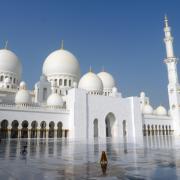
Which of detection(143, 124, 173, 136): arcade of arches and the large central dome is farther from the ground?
the large central dome

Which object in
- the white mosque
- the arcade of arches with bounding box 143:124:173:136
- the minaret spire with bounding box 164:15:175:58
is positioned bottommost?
the arcade of arches with bounding box 143:124:173:136

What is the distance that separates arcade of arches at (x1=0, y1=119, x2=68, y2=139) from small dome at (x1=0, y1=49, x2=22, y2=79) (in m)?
11.0

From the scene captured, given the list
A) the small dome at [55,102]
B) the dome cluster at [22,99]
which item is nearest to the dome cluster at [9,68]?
the dome cluster at [22,99]

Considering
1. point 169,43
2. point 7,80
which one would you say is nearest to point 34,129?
point 7,80

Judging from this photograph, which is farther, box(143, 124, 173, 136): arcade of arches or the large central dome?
box(143, 124, 173, 136): arcade of arches

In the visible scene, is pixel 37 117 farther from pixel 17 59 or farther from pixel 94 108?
pixel 17 59

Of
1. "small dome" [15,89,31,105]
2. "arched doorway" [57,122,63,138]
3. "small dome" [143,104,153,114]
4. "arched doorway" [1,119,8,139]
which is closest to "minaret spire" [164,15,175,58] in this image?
"small dome" [143,104,153,114]

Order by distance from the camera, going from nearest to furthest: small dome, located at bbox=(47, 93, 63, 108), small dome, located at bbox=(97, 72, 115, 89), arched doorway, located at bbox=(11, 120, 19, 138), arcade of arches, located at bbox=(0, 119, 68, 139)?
arcade of arches, located at bbox=(0, 119, 68, 139) → arched doorway, located at bbox=(11, 120, 19, 138) → small dome, located at bbox=(47, 93, 63, 108) → small dome, located at bbox=(97, 72, 115, 89)

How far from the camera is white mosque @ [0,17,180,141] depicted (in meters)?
21.1

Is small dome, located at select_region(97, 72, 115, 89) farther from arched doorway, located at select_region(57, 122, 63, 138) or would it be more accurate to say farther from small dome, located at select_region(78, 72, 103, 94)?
arched doorway, located at select_region(57, 122, 63, 138)

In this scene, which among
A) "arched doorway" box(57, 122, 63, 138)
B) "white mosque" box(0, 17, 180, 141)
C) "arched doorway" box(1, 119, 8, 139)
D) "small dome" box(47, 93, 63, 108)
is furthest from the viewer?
"small dome" box(47, 93, 63, 108)

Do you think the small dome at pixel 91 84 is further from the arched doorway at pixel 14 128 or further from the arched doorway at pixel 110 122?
the arched doorway at pixel 14 128

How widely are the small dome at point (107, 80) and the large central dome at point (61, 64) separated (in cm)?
570

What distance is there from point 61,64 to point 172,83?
1727 cm
